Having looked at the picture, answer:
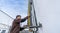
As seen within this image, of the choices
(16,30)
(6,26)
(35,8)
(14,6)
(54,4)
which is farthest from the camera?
(14,6)

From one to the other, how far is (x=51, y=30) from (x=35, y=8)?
0.49 m

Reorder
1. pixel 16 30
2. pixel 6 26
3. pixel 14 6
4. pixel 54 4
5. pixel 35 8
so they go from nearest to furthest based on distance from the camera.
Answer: pixel 54 4 → pixel 35 8 → pixel 16 30 → pixel 6 26 → pixel 14 6

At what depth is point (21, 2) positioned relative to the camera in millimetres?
2615

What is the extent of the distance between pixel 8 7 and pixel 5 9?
0.09 metres

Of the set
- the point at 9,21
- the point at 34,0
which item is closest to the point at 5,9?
the point at 9,21

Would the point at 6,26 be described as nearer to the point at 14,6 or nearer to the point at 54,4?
the point at 14,6

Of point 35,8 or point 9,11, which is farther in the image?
point 9,11

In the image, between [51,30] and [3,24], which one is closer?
→ [51,30]

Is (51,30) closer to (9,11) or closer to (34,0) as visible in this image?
(34,0)

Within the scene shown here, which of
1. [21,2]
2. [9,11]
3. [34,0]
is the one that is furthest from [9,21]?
[34,0]

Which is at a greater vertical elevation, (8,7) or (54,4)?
(8,7)

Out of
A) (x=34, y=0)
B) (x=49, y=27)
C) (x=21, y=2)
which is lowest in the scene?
(x=49, y=27)

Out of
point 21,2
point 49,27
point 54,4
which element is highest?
point 21,2

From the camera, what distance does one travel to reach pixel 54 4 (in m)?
0.71
